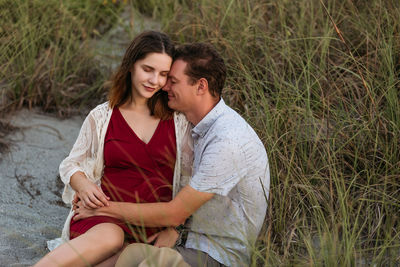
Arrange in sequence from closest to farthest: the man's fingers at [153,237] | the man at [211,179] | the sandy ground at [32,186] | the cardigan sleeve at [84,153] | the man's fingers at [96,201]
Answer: the man at [211,179] → the man's fingers at [96,201] → the man's fingers at [153,237] → the cardigan sleeve at [84,153] → the sandy ground at [32,186]

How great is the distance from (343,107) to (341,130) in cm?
27

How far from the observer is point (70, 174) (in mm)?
3006

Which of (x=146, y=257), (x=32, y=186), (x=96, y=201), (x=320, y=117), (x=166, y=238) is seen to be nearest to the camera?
(x=146, y=257)

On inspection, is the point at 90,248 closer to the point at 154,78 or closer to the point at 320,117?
the point at 154,78

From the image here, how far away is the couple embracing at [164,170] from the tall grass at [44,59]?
1.86 meters

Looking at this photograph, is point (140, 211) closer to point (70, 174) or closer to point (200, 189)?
point (200, 189)

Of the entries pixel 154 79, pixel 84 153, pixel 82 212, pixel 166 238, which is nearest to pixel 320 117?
pixel 154 79

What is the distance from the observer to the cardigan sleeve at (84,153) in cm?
304

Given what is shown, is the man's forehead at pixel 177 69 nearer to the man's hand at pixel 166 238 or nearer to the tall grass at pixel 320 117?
the tall grass at pixel 320 117

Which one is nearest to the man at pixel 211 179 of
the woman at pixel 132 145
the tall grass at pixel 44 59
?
the woman at pixel 132 145

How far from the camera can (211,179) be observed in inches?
105

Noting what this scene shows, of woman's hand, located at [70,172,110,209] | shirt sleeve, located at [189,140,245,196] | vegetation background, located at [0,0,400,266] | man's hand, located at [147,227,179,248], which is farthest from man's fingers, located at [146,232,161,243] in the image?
vegetation background, located at [0,0,400,266]

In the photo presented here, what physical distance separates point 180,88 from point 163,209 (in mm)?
667

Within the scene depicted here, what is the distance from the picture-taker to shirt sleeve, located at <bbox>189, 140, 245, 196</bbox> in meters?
2.68
